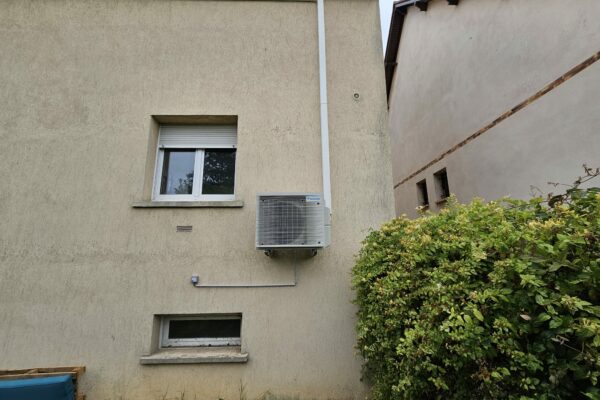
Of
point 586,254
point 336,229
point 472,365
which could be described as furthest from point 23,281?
point 586,254

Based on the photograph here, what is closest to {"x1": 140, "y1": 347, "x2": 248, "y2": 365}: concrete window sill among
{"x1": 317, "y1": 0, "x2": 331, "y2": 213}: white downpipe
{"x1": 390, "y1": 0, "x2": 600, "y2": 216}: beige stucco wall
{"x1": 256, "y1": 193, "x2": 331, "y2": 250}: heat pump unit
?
{"x1": 256, "y1": 193, "x2": 331, "y2": 250}: heat pump unit

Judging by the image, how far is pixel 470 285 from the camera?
1.65 m

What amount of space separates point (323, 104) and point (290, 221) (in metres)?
1.59

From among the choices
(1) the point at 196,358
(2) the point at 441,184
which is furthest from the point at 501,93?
(1) the point at 196,358

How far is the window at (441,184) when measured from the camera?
8.17 m

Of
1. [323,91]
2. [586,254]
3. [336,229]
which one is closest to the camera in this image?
[586,254]

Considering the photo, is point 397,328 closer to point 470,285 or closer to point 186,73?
point 470,285

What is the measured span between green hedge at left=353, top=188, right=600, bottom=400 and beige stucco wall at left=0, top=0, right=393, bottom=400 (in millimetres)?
1107

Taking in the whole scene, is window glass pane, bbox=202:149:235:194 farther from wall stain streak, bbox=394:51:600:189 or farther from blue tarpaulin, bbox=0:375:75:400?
wall stain streak, bbox=394:51:600:189

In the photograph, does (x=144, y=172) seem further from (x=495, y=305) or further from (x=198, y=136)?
(x=495, y=305)

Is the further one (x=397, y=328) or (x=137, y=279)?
(x=137, y=279)

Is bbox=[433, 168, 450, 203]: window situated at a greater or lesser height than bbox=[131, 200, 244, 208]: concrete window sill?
greater

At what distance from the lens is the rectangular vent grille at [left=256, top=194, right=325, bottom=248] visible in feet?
9.50

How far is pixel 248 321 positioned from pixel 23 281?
247 centimetres
